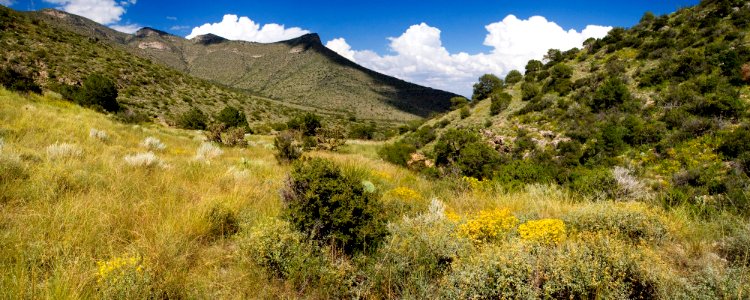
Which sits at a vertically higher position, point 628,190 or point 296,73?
point 296,73

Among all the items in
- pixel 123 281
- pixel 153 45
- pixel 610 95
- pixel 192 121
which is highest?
pixel 153 45

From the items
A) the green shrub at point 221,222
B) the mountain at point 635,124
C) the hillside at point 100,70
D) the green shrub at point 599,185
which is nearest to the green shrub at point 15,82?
the hillside at point 100,70

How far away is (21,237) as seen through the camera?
2.63m

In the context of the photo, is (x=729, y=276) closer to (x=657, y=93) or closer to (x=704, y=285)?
(x=704, y=285)

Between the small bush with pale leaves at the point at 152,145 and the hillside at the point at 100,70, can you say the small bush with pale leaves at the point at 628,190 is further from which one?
the hillside at the point at 100,70

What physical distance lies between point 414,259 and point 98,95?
3190 cm

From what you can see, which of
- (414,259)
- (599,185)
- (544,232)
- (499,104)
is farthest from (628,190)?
(499,104)

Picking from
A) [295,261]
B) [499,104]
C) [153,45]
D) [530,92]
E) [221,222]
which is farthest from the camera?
[153,45]

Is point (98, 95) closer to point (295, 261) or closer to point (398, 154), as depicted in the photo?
point (398, 154)

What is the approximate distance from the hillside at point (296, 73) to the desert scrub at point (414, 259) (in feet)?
243

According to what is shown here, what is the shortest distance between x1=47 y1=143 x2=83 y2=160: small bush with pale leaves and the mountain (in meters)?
8.26

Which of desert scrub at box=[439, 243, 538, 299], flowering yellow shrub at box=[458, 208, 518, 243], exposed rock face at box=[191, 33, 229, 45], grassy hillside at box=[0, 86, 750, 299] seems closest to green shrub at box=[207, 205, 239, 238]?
grassy hillside at box=[0, 86, 750, 299]

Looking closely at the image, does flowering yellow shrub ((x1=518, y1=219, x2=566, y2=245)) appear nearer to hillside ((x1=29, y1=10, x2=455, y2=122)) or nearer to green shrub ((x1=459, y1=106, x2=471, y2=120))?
green shrub ((x1=459, y1=106, x2=471, y2=120))

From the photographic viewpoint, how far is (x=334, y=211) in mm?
3588
